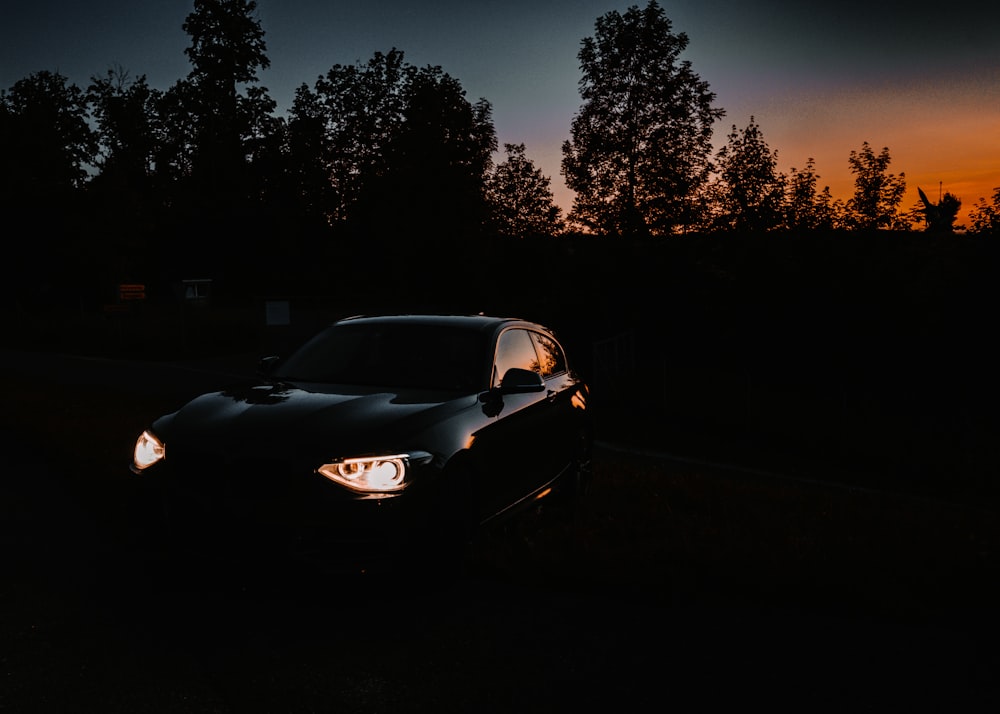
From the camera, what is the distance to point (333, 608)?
4.81 metres

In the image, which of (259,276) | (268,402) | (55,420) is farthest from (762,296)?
(259,276)

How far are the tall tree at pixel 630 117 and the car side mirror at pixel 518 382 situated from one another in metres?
30.7

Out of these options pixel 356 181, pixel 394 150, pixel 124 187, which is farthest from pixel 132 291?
pixel 356 181

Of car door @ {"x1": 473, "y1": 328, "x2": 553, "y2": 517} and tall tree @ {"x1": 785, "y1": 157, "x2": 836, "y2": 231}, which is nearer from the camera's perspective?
car door @ {"x1": 473, "y1": 328, "x2": 553, "y2": 517}

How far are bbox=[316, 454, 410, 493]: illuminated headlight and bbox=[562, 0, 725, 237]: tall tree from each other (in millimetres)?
32047

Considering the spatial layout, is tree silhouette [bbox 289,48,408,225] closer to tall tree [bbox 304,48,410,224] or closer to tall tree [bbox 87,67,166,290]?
tall tree [bbox 304,48,410,224]

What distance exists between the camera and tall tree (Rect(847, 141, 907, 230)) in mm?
25922

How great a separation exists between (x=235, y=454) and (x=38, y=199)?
50233mm

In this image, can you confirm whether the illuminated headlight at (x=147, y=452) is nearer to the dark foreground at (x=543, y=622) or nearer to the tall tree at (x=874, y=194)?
the dark foreground at (x=543, y=622)

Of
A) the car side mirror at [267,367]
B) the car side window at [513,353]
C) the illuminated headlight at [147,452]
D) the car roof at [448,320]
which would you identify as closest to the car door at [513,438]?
the car side window at [513,353]

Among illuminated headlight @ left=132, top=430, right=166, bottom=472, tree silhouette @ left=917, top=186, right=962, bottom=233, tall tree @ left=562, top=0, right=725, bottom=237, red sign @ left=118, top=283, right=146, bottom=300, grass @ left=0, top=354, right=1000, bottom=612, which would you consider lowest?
grass @ left=0, top=354, right=1000, bottom=612

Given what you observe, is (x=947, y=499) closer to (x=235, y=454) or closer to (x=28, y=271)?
(x=235, y=454)

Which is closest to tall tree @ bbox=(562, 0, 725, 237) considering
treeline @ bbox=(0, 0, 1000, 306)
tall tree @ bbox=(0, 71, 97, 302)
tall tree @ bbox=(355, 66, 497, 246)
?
treeline @ bbox=(0, 0, 1000, 306)

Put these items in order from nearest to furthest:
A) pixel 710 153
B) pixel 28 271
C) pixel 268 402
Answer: pixel 268 402 → pixel 710 153 → pixel 28 271
